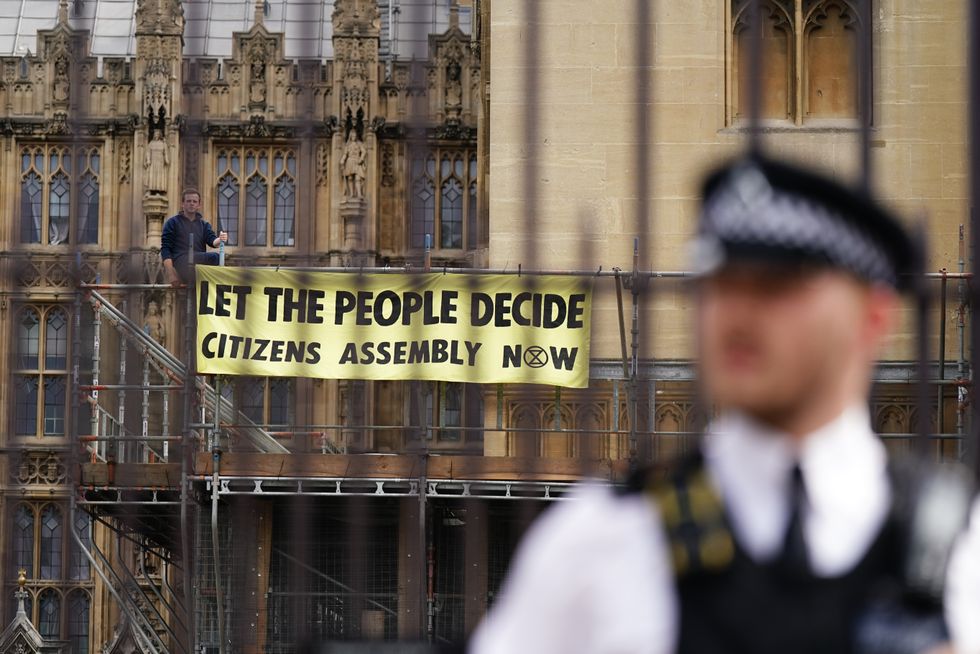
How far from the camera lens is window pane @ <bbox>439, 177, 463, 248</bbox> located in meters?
22.1

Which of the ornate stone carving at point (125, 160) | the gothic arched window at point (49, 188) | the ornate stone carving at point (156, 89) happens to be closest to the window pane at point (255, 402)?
the gothic arched window at point (49, 188)

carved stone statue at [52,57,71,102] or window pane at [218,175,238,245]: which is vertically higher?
carved stone statue at [52,57,71,102]

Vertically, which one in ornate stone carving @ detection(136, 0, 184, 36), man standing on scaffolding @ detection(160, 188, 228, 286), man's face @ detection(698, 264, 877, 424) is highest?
ornate stone carving @ detection(136, 0, 184, 36)

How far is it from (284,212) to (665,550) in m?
20.6

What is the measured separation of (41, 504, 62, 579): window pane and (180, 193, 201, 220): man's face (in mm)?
14383

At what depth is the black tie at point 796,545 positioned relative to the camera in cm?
153

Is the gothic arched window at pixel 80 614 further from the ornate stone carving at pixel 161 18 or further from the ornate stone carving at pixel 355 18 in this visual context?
the ornate stone carving at pixel 355 18

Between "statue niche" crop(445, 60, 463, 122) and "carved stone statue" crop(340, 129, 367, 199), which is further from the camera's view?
"statue niche" crop(445, 60, 463, 122)

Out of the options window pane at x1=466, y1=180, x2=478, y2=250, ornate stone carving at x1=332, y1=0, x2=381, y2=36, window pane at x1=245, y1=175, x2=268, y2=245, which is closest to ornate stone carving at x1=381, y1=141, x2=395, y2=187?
window pane at x1=466, y1=180, x2=478, y2=250

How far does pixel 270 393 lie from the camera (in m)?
20.0

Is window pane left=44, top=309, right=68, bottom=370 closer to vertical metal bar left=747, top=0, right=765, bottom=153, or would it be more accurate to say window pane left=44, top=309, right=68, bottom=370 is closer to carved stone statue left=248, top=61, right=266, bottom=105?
carved stone statue left=248, top=61, right=266, bottom=105

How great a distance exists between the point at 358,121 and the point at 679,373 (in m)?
12.7

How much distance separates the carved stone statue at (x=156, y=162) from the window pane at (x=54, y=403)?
8.59 feet

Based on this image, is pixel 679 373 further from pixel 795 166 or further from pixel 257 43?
pixel 257 43
